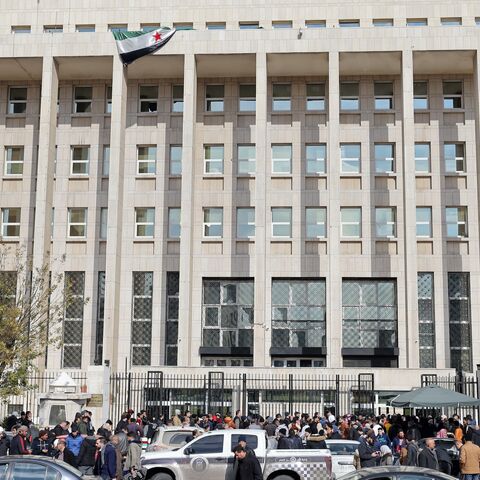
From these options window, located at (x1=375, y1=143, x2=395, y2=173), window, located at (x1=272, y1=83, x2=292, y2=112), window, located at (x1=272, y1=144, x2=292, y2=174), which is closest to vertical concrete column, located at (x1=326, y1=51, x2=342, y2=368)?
window, located at (x1=272, y1=144, x2=292, y2=174)

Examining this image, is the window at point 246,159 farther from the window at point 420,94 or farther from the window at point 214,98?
the window at point 420,94

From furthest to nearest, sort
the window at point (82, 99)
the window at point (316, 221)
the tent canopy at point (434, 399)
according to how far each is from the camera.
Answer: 1. the window at point (82, 99)
2. the window at point (316, 221)
3. the tent canopy at point (434, 399)

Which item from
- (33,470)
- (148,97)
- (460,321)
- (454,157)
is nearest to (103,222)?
(148,97)

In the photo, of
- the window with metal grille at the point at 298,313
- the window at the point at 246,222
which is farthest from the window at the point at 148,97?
the window with metal grille at the point at 298,313

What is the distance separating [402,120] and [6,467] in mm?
31862

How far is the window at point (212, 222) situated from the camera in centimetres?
4256

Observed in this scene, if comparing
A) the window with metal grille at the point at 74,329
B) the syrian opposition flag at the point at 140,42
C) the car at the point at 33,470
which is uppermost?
the syrian opposition flag at the point at 140,42

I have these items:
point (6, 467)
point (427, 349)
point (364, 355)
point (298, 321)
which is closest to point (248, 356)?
point (298, 321)

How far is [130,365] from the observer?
135 feet

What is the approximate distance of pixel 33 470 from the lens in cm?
1341

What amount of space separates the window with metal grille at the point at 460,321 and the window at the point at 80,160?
65.3ft

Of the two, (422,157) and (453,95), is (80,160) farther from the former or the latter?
(453,95)

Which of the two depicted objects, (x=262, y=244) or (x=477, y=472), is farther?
(x=262, y=244)

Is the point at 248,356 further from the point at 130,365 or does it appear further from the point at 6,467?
the point at 6,467
